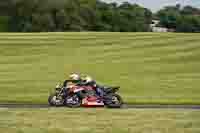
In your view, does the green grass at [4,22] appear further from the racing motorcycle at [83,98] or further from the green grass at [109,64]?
the racing motorcycle at [83,98]

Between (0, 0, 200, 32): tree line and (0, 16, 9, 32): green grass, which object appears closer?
(0, 0, 200, 32): tree line

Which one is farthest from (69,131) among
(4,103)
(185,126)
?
(4,103)

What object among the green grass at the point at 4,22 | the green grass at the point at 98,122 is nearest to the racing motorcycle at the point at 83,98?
the green grass at the point at 98,122

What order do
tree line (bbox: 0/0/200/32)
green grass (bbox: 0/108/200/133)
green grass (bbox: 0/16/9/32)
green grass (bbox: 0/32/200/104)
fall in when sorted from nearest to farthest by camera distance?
green grass (bbox: 0/108/200/133), green grass (bbox: 0/32/200/104), tree line (bbox: 0/0/200/32), green grass (bbox: 0/16/9/32)

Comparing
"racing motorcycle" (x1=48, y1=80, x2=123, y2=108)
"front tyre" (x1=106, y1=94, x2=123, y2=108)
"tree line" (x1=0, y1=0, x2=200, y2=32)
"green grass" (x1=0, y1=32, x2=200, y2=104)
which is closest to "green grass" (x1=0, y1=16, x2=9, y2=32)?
"tree line" (x1=0, y1=0, x2=200, y2=32)

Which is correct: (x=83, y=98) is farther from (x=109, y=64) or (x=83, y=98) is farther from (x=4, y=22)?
(x=4, y=22)

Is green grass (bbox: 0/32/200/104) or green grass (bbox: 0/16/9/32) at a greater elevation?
green grass (bbox: 0/16/9/32)

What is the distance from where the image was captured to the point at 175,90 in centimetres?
2517

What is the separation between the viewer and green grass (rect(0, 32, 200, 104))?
24516 millimetres

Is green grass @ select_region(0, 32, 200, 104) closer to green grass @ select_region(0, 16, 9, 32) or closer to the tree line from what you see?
the tree line

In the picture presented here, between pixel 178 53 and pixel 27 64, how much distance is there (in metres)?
11.4

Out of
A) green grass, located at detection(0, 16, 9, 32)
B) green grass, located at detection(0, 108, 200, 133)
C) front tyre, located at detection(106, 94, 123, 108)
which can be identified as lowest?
front tyre, located at detection(106, 94, 123, 108)

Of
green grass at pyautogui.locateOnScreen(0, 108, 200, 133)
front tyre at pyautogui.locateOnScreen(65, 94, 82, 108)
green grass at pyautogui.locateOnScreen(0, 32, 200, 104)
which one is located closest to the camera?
green grass at pyautogui.locateOnScreen(0, 108, 200, 133)

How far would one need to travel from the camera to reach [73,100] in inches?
745
